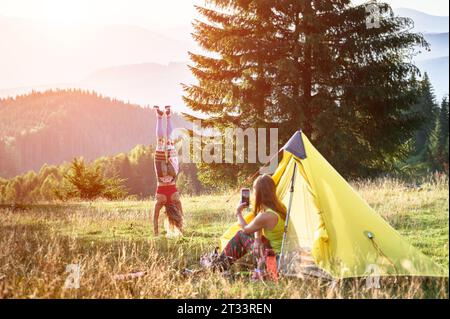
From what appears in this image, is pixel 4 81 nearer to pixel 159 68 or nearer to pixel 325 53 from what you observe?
pixel 325 53

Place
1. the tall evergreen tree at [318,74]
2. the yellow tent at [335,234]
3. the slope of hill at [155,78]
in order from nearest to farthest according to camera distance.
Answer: the yellow tent at [335,234] → the tall evergreen tree at [318,74] → the slope of hill at [155,78]

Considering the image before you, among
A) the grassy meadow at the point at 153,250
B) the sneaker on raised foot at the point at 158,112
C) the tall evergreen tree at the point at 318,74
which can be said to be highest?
the tall evergreen tree at the point at 318,74

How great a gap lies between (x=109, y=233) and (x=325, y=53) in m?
7.92

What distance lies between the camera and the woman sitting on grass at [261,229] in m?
5.56

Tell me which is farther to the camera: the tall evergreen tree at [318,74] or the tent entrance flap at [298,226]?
the tall evergreen tree at [318,74]

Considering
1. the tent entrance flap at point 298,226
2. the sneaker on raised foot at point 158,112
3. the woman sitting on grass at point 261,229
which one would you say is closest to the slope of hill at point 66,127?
the sneaker on raised foot at point 158,112

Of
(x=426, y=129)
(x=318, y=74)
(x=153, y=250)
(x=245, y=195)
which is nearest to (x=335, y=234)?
(x=245, y=195)

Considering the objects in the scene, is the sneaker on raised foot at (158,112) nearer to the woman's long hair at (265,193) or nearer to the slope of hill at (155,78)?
the woman's long hair at (265,193)

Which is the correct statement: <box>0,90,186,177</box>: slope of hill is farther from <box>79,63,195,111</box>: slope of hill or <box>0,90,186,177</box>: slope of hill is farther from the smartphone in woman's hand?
the smartphone in woman's hand

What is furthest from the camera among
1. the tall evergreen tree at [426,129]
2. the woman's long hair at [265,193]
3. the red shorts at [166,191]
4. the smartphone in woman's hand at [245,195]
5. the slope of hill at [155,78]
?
the tall evergreen tree at [426,129]

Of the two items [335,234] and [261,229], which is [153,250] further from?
[335,234]

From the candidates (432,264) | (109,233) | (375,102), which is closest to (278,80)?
(375,102)

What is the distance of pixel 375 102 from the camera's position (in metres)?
14.2

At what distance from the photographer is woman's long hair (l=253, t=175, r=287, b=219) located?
5535 millimetres
